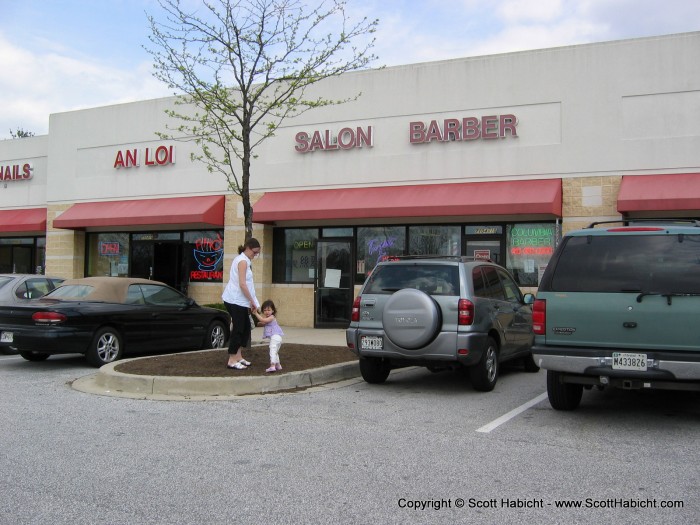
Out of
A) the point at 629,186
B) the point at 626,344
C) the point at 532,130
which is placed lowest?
the point at 626,344

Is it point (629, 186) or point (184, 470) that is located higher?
point (629, 186)

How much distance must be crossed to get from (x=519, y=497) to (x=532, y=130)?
38.2 ft

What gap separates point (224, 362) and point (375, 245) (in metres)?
7.45

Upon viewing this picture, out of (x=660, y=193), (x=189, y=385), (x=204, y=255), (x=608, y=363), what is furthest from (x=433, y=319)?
(x=204, y=255)

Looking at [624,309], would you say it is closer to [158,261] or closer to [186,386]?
[186,386]

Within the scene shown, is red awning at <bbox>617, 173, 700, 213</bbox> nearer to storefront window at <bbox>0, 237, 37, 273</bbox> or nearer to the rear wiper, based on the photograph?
the rear wiper

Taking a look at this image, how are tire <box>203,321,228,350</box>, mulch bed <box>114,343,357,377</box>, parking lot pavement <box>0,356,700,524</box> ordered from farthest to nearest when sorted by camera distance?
tire <box>203,321,228,350</box> < mulch bed <box>114,343,357,377</box> < parking lot pavement <box>0,356,700,524</box>

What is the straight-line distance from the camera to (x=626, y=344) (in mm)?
6074

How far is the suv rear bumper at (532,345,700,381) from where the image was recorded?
581cm

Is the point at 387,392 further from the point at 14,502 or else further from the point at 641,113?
the point at 641,113

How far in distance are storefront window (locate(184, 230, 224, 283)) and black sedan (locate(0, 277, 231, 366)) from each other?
18.6 feet

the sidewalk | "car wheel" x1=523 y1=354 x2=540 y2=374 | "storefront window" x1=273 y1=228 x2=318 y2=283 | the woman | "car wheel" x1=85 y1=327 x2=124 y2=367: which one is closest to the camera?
the sidewalk

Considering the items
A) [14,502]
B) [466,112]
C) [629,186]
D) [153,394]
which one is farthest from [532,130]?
[14,502]

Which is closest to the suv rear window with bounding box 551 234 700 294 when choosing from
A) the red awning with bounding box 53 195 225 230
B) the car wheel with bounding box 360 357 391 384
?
the car wheel with bounding box 360 357 391 384
